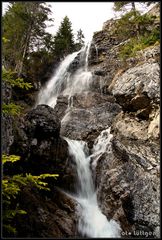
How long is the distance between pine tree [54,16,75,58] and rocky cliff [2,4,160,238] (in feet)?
53.3

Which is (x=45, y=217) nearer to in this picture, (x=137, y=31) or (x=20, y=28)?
(x=137, y=31)

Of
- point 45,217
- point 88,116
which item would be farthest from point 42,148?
point 88,116

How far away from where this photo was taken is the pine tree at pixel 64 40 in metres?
30.8

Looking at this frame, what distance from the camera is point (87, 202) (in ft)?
42.5

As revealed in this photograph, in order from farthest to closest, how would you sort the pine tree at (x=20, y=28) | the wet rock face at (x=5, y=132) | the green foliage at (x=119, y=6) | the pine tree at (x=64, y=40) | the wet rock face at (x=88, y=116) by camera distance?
the pine tree at (x=64, y=40)
the pine tree at (x=20, y=28)
the green foliage at (x=119, y=6)
the wet rock face at (x=88, y=116)
the wet rock face at (x=5, y=132)

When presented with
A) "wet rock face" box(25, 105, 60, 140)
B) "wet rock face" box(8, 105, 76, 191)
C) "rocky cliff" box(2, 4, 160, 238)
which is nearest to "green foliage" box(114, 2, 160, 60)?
"rocky cliff" box(2, 4, 160, 238)

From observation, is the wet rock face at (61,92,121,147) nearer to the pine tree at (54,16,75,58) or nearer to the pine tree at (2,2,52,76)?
the pine tree at (2,2,52,76)

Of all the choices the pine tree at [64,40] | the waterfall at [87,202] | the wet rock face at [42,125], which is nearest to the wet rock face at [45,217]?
the waterfall at [87,202]

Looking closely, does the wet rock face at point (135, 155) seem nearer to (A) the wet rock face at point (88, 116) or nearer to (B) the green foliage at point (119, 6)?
(A) the wet rock face at point (88, 116)

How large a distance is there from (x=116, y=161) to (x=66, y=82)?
42.8 ft

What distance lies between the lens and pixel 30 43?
81.7ft

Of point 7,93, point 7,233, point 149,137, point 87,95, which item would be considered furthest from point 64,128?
point 7,233

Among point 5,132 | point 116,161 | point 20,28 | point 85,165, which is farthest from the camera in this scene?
point 20,28

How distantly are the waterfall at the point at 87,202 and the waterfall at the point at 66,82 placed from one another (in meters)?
7.82
